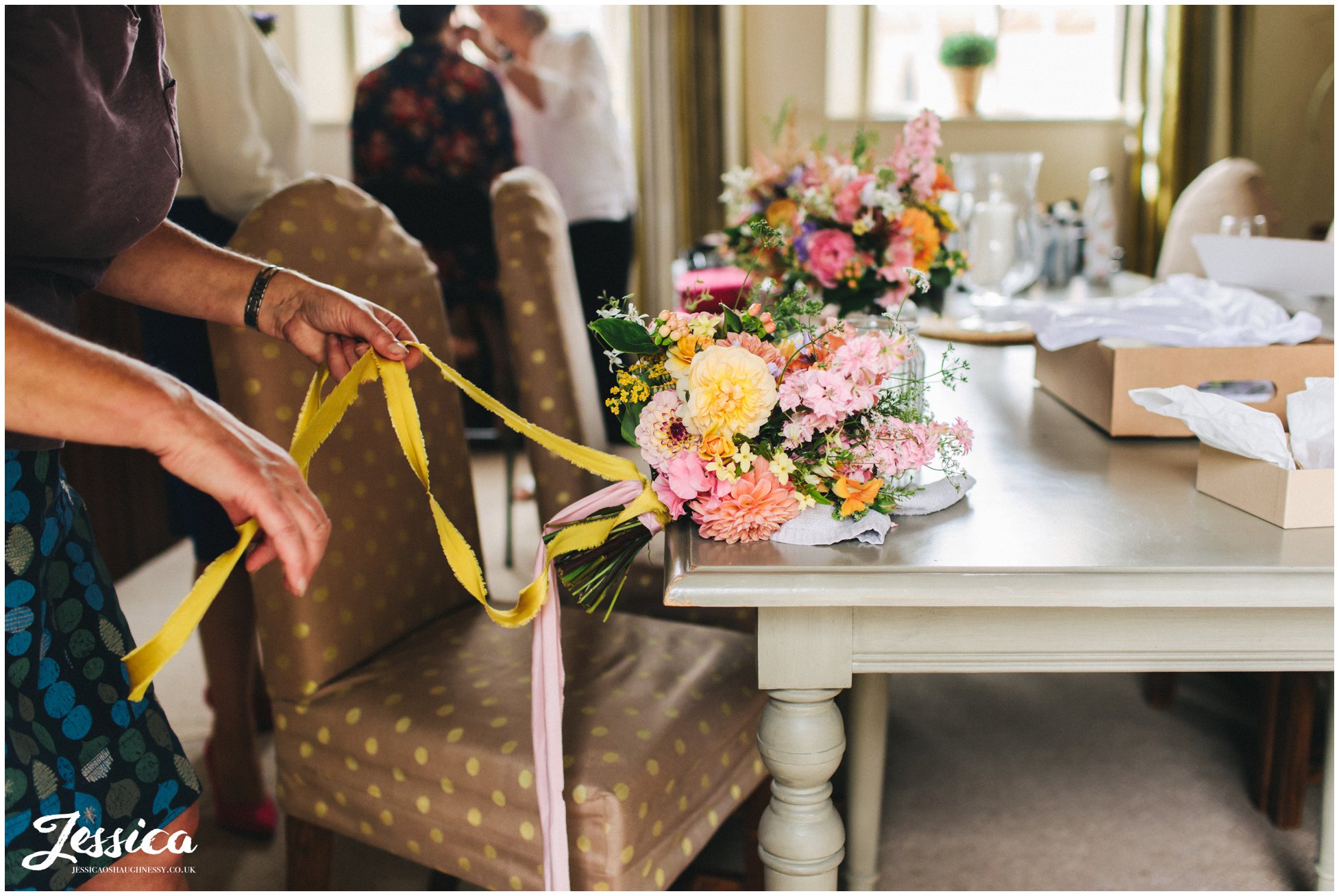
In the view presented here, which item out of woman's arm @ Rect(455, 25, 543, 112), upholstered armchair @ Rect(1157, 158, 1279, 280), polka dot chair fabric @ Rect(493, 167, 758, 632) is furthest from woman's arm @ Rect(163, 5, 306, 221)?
upholstered armchair @ Rect(1157, 158, 1279, 280)

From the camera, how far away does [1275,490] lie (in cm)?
96

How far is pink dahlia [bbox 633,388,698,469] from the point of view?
37.4 inches

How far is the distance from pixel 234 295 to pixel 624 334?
40cm

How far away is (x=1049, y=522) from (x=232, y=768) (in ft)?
4.60

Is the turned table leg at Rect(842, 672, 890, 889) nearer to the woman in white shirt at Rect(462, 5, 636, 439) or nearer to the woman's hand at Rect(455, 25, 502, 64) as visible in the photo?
the woman in white shirt at Rect(462, 5, 636, 439)

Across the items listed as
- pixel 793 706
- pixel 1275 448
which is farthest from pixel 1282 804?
pixel 793 706

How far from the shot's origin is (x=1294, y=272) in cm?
166

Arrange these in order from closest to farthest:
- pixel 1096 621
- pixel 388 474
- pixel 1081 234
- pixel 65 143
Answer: pixel 65 143 < pixel 1096 621 < pixel 388 474 < pixel 1081 234

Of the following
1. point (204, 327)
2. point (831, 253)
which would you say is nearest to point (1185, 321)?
point (831, 253)

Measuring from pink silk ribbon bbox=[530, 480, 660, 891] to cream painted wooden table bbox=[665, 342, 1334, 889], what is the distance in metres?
0.12

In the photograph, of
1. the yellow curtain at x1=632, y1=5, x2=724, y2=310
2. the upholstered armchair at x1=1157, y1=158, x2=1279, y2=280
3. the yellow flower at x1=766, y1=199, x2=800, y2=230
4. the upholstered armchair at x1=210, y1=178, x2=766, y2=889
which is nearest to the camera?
the upholstered armchair at x1=210, y1=178, x2=766, y2=889

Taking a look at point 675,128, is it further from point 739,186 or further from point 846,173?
point 846,173

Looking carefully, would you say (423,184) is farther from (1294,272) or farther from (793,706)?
(793,706)

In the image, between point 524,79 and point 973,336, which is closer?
point 973,336
